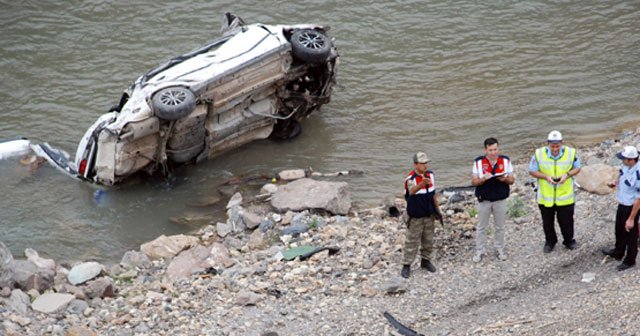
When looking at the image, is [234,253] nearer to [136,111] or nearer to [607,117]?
[136,111]

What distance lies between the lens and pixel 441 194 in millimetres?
13477

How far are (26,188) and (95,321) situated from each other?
515 cm

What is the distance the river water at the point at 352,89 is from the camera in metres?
14.4

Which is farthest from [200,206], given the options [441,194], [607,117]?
[607,117]

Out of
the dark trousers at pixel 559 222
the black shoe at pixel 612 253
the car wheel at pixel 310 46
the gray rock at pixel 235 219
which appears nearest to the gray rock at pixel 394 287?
the dark trousers at pixel 559 222

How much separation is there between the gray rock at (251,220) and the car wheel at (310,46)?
3102 millimetres

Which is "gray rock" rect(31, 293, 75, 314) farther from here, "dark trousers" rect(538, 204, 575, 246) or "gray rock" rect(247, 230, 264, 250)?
"dark trousers" rect(538, 204, 575, 246)

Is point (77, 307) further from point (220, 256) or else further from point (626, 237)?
point (626, 237)

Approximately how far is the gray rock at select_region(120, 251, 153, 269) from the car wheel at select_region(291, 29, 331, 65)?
14.1ft

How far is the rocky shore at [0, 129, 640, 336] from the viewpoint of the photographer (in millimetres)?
9516

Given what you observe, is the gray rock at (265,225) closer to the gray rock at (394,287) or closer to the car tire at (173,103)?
the car tire at (173,103)

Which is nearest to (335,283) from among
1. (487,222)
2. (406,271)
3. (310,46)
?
(406,271)

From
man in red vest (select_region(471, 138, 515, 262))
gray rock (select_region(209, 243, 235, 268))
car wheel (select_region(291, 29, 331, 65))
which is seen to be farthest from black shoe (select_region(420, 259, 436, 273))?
car wheel (select_region(291, 29, 331, 65))

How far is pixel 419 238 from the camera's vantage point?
10.5m
